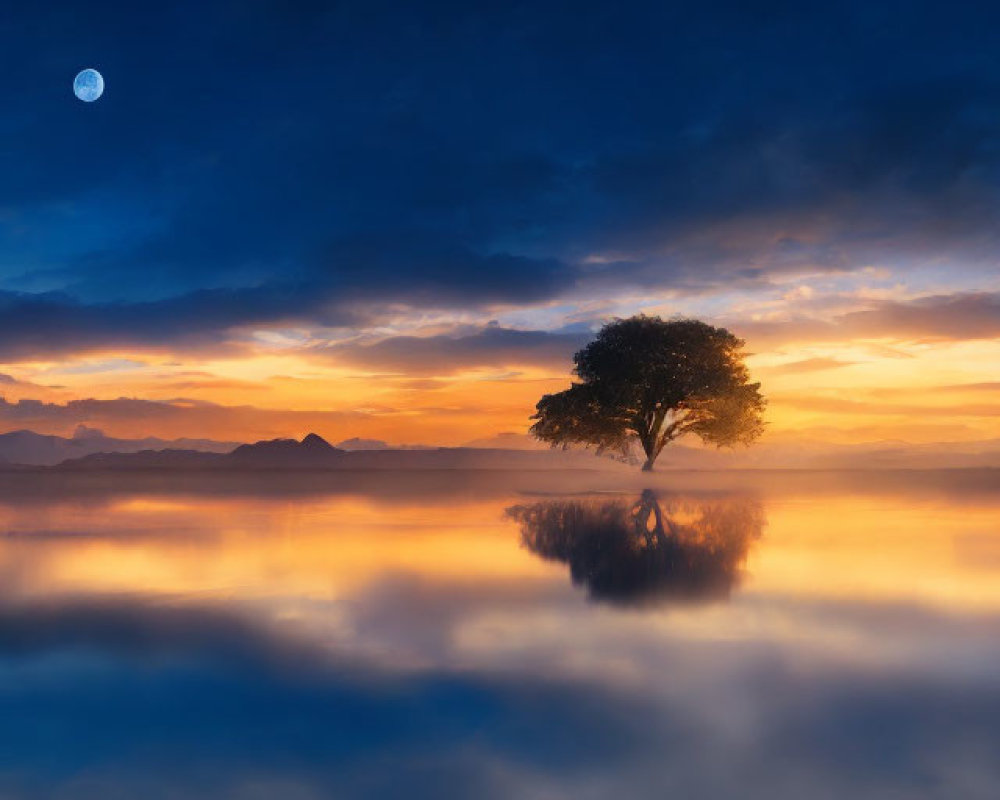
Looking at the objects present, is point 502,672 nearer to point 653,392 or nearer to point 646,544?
point 646,544

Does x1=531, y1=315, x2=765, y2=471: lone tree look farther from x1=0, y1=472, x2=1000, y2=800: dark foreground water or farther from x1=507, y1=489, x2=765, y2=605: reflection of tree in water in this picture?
x1=0, y1=472, x2=1000, y2=800: dark foreground water

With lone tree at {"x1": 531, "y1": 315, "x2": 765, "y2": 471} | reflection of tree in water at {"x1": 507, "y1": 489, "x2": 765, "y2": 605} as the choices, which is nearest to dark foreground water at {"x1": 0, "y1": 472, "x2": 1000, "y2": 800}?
reflection of tree in water at {"x1": 507, "y1": 489, "x2": 765, "y2": 605}

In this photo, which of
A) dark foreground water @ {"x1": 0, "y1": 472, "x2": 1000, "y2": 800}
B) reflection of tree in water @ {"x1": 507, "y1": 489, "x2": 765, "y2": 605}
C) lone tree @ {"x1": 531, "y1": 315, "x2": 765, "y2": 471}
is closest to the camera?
dark foreground water @ {"x1": 0, "y1": 472, "x2": 1000, "y2": 800}

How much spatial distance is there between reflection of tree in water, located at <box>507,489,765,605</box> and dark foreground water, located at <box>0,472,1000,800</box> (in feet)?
0.52

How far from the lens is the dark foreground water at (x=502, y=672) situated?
5945 mm

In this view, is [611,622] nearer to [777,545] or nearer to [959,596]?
[959,596]

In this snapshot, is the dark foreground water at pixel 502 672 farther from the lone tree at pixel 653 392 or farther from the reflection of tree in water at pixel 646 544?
the lone tree at pixel 653 392

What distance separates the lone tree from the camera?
59.2m

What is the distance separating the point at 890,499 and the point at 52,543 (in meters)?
35.0

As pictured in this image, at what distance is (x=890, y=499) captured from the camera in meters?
38.1

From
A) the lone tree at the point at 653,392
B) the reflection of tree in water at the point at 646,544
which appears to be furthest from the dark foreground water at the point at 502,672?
the lone tree at the point at 653,392

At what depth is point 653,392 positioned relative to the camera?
60188 millimetres

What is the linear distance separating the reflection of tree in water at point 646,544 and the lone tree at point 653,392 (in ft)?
84.4

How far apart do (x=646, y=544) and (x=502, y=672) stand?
11470 mm
